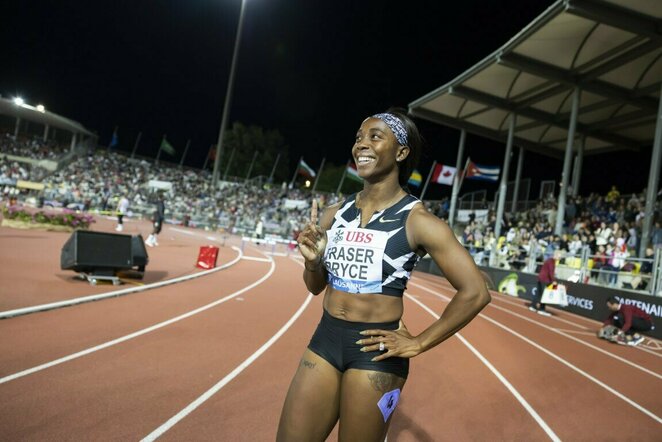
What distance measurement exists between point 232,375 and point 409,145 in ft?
12.4

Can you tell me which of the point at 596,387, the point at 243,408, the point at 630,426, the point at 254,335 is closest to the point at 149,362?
the point at 243,408

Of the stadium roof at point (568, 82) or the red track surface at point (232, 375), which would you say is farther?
the stadium roof at point (568, 82)

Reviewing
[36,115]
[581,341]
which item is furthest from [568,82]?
[36,115]

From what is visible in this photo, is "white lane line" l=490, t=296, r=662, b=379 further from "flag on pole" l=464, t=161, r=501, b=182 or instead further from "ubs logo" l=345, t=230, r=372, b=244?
"flag on pole" l=464, t=161, r=501, b=182

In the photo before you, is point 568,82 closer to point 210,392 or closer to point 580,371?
point 580,371

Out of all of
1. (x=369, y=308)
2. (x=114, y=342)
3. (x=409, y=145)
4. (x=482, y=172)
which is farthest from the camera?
(x=482, y=172)

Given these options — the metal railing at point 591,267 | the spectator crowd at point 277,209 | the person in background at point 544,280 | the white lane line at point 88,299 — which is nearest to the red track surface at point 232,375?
the white lane line at point 88,299

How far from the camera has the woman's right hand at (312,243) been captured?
2.21 metres

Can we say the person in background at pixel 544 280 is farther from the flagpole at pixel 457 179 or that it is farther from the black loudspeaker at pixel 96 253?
the flagpole at pixel 457 179

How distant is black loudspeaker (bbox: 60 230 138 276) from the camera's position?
885 centimetres

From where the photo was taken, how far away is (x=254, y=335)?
23.2ft

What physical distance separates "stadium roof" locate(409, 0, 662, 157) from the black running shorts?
16.4m

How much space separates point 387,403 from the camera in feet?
6.56

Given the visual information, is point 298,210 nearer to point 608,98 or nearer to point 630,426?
point 608,98
